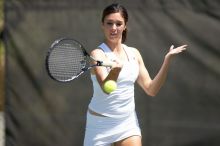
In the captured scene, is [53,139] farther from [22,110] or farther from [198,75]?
[198,75]

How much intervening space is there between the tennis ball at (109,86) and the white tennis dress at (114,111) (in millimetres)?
175

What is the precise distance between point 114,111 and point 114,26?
1.69 ft

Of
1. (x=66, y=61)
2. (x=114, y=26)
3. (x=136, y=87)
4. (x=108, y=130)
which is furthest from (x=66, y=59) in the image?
(x=136, y=87)

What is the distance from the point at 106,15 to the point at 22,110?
2.16 m

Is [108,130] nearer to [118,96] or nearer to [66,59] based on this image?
[118,96]

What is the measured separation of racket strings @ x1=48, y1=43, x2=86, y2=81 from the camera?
4.21 meters

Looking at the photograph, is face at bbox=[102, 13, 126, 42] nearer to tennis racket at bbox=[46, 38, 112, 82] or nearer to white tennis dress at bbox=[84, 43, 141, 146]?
white tennis dress at bbox=[84, 43, 141, 146]

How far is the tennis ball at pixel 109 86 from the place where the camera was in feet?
12.2

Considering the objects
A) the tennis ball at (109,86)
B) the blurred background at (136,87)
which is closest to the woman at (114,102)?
the tennis ball at (109,86)

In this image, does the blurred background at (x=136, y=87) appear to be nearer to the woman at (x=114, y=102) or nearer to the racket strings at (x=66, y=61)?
the racket strings at (x=66, y=61)

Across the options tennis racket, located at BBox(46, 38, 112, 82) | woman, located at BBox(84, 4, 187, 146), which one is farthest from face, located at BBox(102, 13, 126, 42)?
tennis racket, located at BBox(46, 38, 112, 82)

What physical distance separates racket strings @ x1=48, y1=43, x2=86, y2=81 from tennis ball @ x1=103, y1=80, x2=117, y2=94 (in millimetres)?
459

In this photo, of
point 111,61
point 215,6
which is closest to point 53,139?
point 215,6

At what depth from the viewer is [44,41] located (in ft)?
19.4
